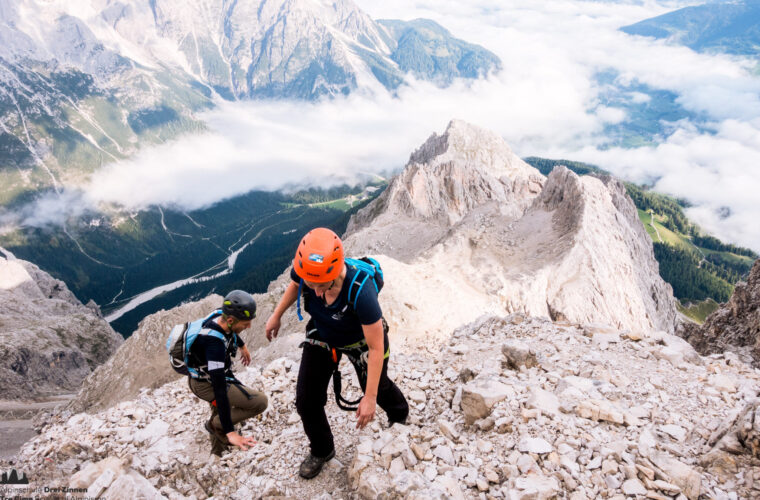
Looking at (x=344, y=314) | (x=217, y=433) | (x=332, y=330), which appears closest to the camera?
(x=344, y=314)

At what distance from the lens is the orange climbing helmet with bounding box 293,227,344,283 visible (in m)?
5.69

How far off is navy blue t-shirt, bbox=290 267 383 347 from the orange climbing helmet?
1.46 ft

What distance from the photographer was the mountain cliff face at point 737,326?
1612 centimetres

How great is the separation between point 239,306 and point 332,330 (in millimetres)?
2100

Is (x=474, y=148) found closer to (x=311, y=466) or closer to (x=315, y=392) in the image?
(x=315, y=392)

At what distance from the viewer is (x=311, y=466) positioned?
24.1 feet

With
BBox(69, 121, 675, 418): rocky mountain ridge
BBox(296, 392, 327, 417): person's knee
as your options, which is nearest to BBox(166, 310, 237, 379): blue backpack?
BBox(296, 392, 327, 417): person's knee

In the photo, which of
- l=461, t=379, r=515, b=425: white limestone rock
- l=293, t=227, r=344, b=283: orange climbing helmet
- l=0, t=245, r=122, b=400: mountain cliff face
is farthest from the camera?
l=0, t=245, r=122, b=400: mountain cliff face

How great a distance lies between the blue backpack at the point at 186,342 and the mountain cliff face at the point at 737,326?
18933mm

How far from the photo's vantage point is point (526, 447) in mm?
6426

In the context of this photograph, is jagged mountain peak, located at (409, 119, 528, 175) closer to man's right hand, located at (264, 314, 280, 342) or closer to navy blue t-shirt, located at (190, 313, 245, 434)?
man's right hand, located at (264, 314, 280, 342)

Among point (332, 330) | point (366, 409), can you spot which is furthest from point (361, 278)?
point (366, 409)

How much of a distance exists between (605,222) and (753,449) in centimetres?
3969

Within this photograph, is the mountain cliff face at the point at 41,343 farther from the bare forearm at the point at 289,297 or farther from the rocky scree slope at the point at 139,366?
the bare forearm at the point at 289,297
